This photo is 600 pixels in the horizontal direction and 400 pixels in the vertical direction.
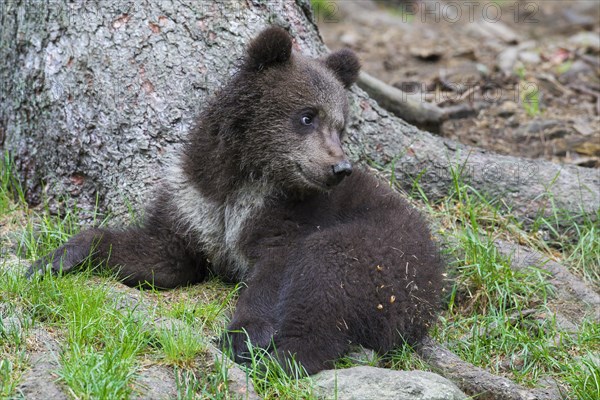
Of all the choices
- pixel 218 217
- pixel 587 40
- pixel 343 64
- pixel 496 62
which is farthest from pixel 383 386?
pixel 587 40

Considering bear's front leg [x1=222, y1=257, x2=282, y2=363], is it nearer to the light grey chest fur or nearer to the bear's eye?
the light grey chest fur

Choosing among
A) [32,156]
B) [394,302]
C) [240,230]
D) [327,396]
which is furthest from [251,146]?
[32,156]

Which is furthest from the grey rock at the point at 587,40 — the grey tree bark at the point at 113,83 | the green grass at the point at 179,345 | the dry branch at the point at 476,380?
the green grass at the point at 179,345

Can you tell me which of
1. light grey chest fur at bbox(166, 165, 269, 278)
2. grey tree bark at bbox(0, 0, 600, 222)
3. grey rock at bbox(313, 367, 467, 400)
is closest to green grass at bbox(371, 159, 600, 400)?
grey tree bark at bbox(0, 0, 600, 222)

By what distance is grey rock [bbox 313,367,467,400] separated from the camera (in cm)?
411

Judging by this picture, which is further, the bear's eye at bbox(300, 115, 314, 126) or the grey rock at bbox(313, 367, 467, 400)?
the bear's eye at bbox(300, 115, 314, 126)

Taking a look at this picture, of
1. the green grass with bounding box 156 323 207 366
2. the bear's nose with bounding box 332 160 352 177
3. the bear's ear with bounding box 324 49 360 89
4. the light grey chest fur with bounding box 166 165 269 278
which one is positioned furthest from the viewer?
the bear's ear with bounding box 324 49 360 89

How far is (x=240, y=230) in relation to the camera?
5270 mm

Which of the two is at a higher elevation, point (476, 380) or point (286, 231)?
point (286, 231)

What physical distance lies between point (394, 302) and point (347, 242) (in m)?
0.45

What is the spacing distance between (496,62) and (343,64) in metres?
5.28

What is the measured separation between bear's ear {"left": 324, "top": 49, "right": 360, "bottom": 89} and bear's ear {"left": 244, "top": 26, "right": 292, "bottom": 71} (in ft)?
1.56

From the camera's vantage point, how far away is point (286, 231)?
5.13 metres

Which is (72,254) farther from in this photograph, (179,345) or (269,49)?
(269,49)
